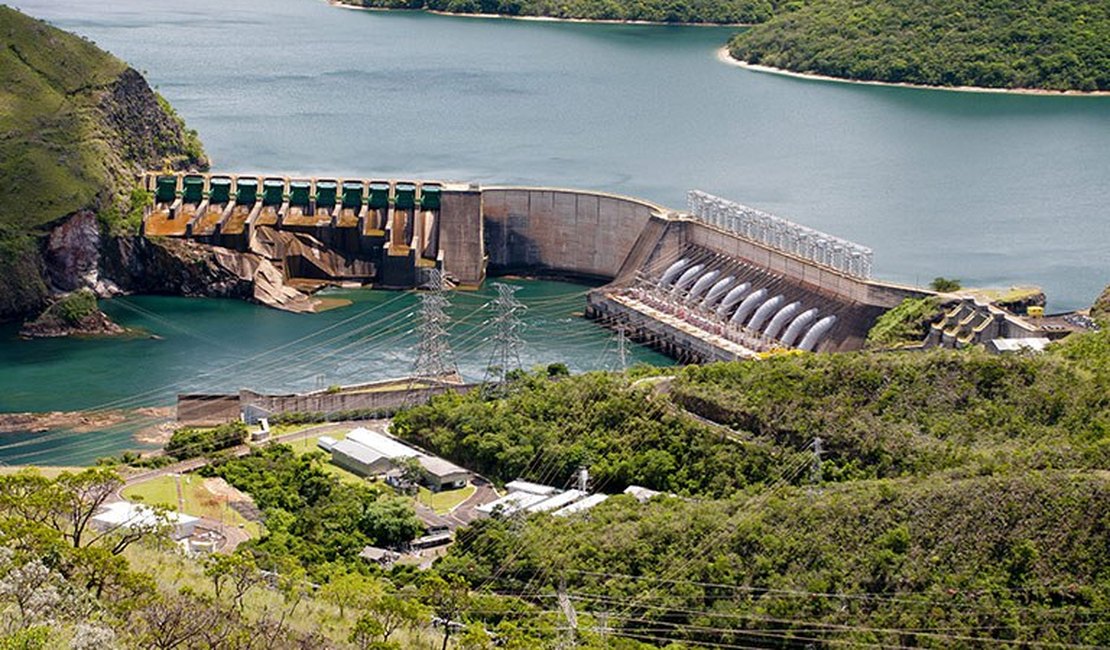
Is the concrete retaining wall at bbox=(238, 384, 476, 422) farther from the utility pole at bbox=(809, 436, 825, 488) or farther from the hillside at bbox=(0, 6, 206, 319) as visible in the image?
the hillside at bbox=(0, 6, 206, 319)

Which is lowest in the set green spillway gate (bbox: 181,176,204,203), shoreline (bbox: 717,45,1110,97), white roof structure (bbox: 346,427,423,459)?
white roof structure (bbox: 346,427,423,459)

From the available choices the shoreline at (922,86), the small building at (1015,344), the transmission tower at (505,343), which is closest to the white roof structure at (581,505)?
the transmission tower at (505,343)

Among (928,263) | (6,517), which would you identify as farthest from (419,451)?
(928,263)

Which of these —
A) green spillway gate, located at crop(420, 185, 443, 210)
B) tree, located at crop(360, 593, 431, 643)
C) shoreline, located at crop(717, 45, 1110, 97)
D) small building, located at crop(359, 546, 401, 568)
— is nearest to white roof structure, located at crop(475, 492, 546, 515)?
small building, located at crop(359, 546, 401, 568)

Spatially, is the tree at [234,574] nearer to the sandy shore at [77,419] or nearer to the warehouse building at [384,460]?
the warehouse building at [384,460]

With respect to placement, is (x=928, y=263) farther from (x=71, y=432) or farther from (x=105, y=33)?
(x=105, y=33)

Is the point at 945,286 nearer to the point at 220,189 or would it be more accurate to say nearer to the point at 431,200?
the point at 431,200
